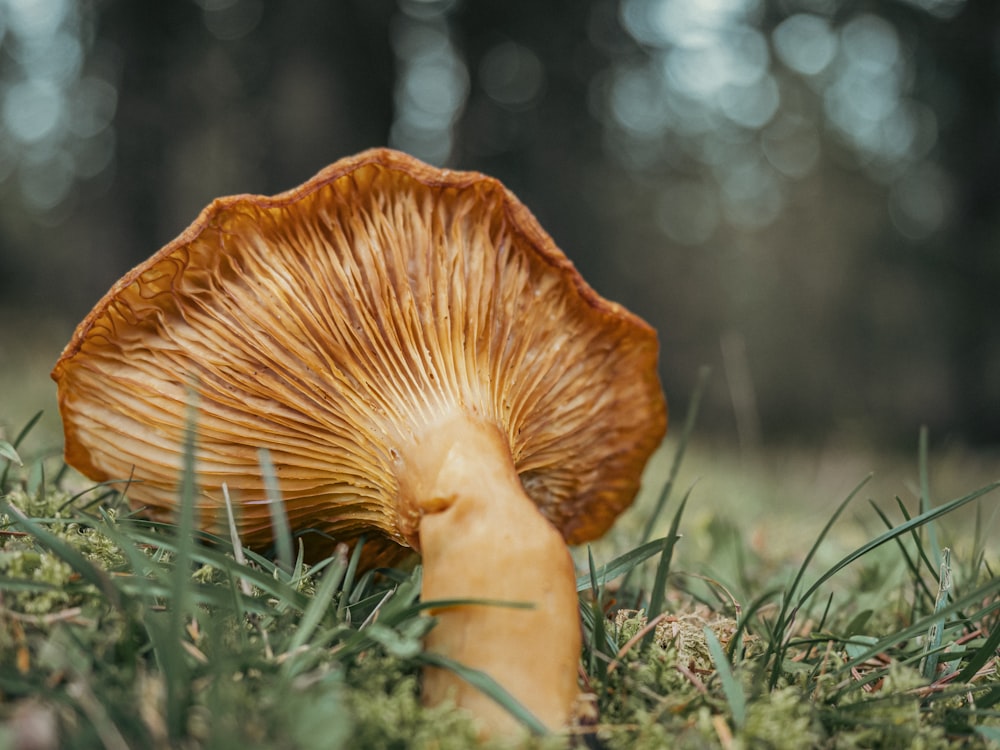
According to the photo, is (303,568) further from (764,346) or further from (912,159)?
(764,346)

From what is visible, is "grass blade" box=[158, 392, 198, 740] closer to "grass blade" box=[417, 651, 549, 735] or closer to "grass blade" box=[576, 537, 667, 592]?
"grass blade" box=[417, 651, 549, 735]

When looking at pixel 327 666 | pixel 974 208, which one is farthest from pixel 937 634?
pixel 974 208

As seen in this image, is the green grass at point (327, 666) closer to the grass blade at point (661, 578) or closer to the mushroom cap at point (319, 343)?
the grass blade at point (661, 578)

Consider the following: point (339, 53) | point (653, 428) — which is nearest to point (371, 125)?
point (339, 53)

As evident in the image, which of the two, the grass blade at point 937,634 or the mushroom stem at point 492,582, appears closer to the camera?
the mushroom stem at point 492,582

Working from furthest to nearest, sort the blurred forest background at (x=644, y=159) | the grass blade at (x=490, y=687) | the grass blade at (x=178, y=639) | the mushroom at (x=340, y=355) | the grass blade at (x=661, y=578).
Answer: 1. the blurred forest background at (x=644, y=159)
2. the mushroom at (x=340, y=355)
3. the grass blade at (x=661, y=578)
4. the grass blade at (x=490, y=687)
5. the grass blade at (x=178, y=639)

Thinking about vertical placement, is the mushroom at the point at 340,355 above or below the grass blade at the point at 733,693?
above

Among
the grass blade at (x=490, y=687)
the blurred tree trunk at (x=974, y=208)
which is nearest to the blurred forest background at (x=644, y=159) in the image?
the blurred tree trunk at (x=974, y=208)
